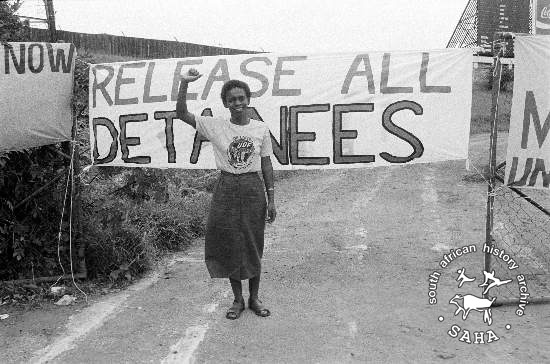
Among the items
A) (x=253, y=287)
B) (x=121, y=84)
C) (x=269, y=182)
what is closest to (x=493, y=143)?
Result: (x=269, y=182)

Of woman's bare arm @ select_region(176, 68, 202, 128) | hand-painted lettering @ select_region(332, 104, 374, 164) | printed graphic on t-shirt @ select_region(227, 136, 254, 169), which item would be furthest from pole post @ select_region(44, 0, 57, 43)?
hand-painted lettering @ select_region(332, 104, 374, 164)

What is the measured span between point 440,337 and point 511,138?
1.67 m

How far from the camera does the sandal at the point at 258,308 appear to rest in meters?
4.15

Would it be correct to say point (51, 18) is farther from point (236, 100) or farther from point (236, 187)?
point (236, 187)

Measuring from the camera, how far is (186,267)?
552cm

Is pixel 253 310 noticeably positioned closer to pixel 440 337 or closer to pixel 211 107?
pixel 440 337

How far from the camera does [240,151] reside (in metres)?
3.96

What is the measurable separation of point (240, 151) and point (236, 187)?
10.6 inches

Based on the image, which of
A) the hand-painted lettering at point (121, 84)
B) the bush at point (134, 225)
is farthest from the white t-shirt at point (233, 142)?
the bush at point (134, 225)

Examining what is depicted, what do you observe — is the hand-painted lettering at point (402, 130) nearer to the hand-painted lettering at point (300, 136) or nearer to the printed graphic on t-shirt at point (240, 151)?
the hand-painted lettering at point (300, 136)

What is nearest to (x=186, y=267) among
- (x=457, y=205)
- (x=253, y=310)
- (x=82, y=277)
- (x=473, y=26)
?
(x=82, y=277)

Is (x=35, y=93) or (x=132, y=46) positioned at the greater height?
(x=132, y=46)

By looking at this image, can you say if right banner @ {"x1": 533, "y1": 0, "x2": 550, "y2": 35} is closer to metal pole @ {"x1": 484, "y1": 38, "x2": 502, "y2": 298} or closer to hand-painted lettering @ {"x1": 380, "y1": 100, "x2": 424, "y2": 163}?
metal pole @ {"x1": 484, "y1": 38, "x2": 502, "y2": 298}

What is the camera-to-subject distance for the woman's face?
Answer: 154 inches
